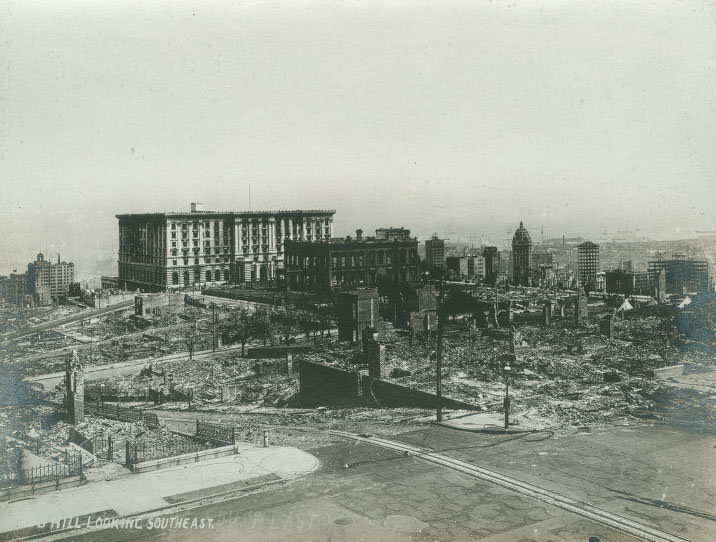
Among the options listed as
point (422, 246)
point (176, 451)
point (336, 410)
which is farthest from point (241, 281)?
point (176, 451)

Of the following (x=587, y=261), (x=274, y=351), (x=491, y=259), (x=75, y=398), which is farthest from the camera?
(x=587, y=261)

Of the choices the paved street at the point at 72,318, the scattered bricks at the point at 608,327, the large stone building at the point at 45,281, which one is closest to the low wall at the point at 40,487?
the scattered bricks at the point at 608,327

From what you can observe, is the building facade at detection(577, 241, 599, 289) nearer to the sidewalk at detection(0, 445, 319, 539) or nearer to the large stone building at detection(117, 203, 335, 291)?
the large stone building at detection(117, 203, 335, 291)

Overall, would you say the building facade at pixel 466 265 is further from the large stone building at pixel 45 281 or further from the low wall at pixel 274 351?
the large stone building at pixel 45 281

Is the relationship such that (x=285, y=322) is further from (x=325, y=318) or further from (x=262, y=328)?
(x=325, y=318)

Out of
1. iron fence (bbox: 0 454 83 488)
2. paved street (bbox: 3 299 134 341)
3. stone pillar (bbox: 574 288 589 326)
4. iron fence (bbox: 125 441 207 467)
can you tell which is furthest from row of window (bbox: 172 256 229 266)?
iron fence (bbox: 0 454 83 488)

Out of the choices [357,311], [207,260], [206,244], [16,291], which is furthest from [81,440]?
[206,244]
